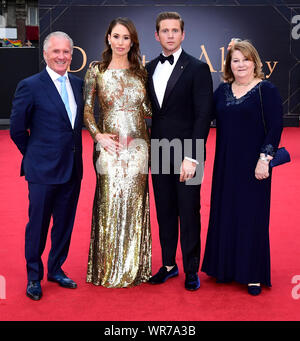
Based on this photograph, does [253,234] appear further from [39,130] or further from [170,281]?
[39,130]

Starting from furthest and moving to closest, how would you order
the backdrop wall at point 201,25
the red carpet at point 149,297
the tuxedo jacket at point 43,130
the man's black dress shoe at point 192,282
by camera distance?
the backdrop wall at point 201,25 → the man's black dress shoe at point 192,282 → the tuxedo jacket at point 43,130 → the red carpet at point 149,297

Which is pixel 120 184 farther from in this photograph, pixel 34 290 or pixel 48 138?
pixel 34 290

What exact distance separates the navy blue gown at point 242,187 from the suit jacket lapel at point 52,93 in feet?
2.92

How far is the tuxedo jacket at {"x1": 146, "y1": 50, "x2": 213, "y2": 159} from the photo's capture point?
107 inches

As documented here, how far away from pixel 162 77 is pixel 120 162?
0.55m

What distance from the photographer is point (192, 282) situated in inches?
114

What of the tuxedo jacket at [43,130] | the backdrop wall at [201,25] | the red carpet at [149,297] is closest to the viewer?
the red carpet at [149,297]

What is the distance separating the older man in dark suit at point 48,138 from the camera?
2643 mm
